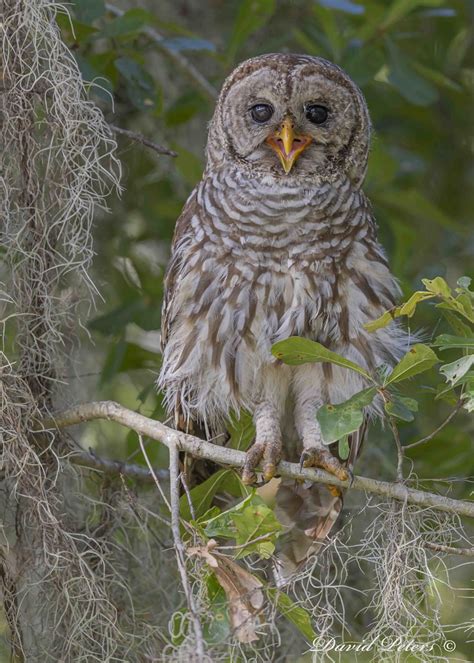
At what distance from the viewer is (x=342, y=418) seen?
2.36 metres

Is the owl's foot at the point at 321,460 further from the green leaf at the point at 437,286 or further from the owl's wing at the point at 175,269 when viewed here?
the green leaf at the point at 437,286

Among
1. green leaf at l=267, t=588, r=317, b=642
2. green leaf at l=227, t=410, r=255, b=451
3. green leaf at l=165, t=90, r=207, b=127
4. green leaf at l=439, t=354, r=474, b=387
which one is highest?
green leaf at l=439, t=354, r=474, b=387

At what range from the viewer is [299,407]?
3.09 metres

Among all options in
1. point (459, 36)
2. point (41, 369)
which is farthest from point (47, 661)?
point (459, 36)

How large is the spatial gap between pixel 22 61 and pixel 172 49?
0.77 metres

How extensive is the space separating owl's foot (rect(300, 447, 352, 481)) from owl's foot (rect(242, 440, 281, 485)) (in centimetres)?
7

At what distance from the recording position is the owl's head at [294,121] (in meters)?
2.98

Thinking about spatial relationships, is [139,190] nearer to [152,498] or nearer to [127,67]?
[127,67]

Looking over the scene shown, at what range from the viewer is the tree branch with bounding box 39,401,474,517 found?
2.46 m

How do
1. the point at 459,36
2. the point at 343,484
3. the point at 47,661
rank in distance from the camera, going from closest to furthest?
the point at 343,484, the point at 47,661, the point at 459,36

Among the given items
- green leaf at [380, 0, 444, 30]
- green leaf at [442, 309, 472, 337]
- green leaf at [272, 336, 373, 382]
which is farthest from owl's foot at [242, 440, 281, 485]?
green leaf at [380, 0, 444, 30]

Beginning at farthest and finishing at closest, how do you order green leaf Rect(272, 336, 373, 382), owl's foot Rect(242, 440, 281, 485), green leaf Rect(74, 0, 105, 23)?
green leaf Rect(74, 0, 105, 23), owl's foot Rect(242, 440, 281, 485), green leaf Rect(272, 336, 373, 382)

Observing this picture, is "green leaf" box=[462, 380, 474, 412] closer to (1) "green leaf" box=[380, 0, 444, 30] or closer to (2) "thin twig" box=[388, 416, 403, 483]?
(2) "thin twig" box=[388, 416, 403, 483]

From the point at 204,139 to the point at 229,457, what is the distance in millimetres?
1987
